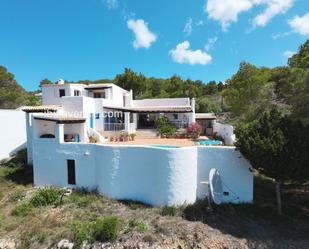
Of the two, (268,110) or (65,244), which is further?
(268,110)

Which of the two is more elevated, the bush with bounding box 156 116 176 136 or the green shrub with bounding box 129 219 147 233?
the bush with bounding box 156 116 176 136

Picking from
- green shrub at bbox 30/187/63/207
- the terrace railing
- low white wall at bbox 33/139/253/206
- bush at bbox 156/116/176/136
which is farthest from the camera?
bush at bbox 156/116/176/136

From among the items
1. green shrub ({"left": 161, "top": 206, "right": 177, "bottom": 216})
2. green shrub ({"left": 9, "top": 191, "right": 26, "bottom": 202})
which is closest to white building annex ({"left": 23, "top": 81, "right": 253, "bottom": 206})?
green shrub ({"left": 161, "top": 206, "right": 177, "bottom": 216})

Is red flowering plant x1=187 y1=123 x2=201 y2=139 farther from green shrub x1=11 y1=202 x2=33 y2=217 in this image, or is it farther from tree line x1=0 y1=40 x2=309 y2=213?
green shrub x1=11 y1=202 x2=33 y2=217

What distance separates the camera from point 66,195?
18.2 metres

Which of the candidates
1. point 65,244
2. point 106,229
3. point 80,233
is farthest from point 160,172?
point 65,244

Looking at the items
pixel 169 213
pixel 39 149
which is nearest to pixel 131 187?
pixel 169 213

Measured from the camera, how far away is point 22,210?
1645 centimetres

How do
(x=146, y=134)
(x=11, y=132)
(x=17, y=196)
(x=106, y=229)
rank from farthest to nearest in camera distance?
(x=146, y=134) < (x=11, y=132) < (x=17, y=196) < (x=106, y=229)

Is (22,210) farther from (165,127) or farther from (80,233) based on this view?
(165,127)

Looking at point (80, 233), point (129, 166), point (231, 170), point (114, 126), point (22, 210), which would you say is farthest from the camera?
point (114, 126)

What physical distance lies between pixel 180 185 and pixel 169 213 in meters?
1.91

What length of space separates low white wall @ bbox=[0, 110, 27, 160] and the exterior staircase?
1353cm

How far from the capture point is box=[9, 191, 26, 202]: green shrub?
59.5ft
